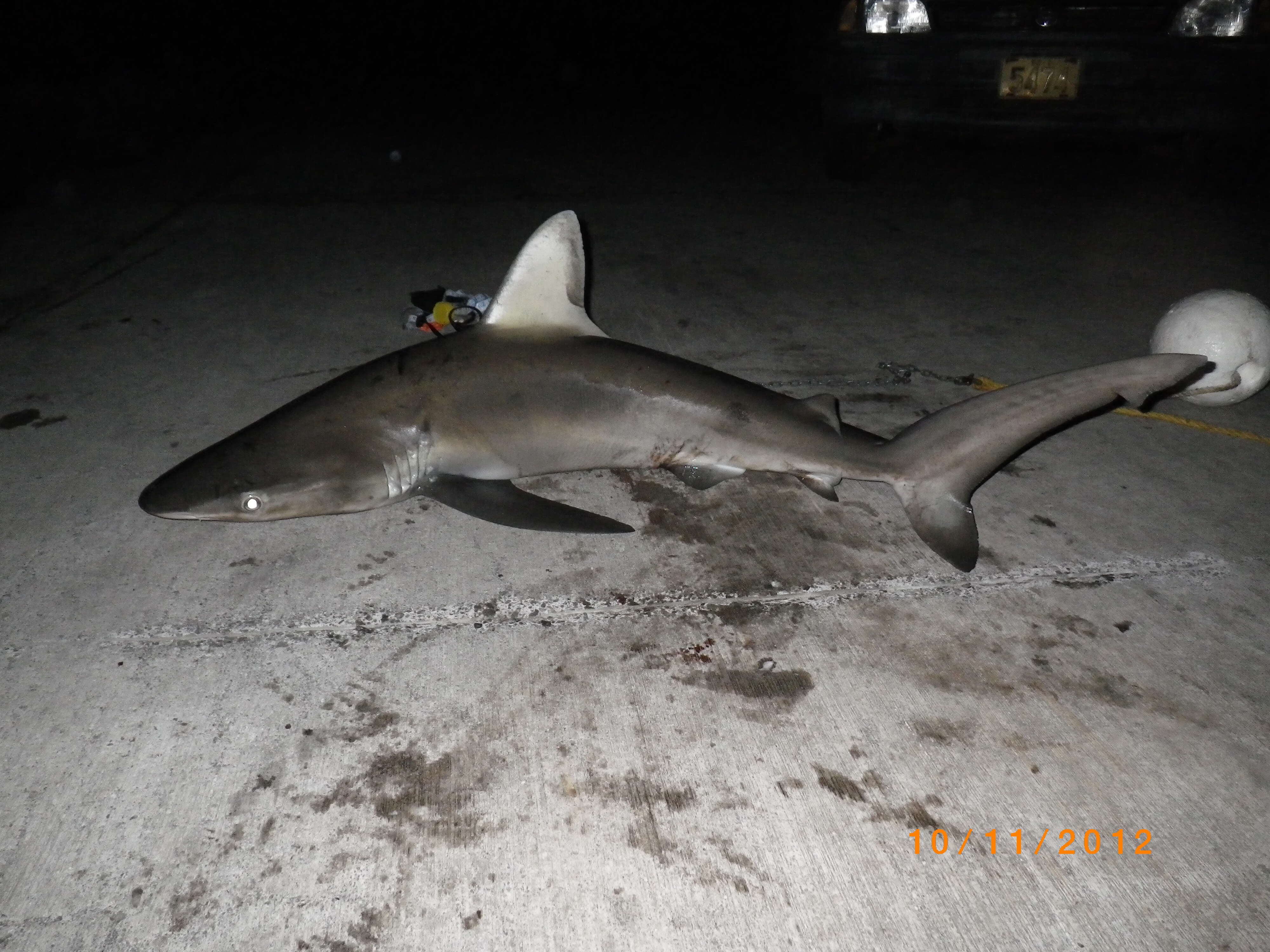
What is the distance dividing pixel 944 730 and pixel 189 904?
4.51ft

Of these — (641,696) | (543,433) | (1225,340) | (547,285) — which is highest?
(547,285)

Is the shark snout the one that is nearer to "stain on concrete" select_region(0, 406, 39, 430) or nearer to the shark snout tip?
the shark snout tip

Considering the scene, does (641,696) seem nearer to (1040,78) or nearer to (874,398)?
(874,398)

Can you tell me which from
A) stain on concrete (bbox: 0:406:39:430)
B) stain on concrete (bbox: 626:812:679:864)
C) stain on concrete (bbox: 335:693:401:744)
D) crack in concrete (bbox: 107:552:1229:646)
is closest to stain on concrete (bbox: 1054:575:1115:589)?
crack in concrete (bbox: 107:552:1229:646)

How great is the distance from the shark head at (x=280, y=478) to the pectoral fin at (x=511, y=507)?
0.37 ft

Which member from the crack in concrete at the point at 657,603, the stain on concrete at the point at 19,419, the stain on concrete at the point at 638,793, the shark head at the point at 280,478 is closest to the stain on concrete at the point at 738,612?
the crack in concrete at the point at 657,603

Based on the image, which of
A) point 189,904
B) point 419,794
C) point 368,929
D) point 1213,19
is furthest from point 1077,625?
point 1213,19

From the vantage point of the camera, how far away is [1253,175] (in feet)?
18.0

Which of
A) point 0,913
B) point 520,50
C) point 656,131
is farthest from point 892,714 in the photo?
point 520,50

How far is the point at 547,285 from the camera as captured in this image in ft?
7.35

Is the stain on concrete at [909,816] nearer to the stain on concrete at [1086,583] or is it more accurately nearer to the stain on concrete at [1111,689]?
the stain on concrete at [1111,689]

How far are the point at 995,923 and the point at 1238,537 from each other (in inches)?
57.7
